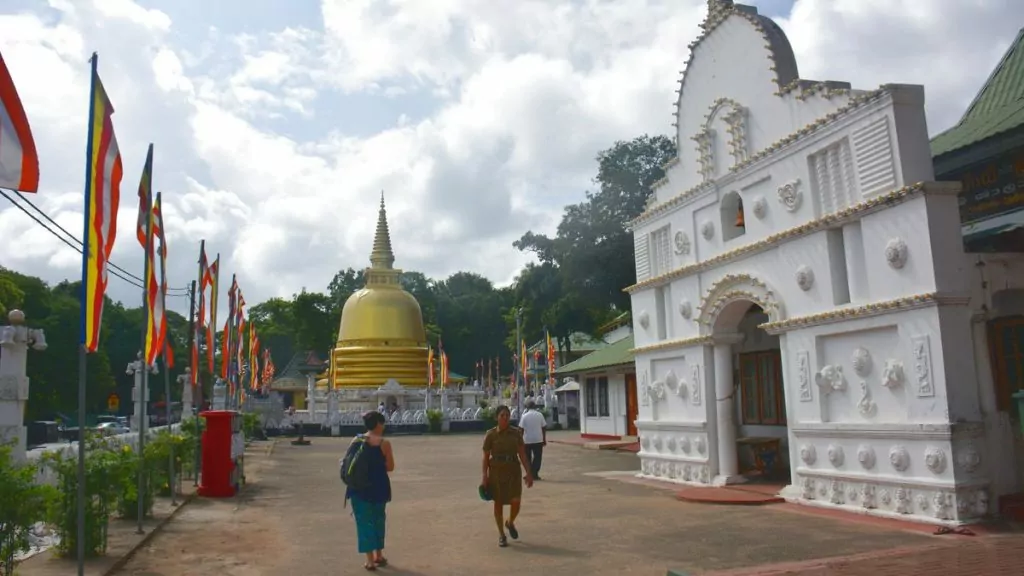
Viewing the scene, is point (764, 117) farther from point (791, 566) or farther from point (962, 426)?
point (791, 566)

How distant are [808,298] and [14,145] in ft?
33.8

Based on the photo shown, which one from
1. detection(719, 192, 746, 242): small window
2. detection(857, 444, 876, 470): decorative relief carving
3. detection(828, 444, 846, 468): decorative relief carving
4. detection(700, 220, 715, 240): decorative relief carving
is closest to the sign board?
detection(857, 444, 876, 470): decorative relief carving

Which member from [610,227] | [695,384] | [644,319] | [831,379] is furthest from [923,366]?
[610,227]

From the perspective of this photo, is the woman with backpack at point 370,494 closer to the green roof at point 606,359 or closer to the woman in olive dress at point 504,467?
the woman in olive dress at point 504,467

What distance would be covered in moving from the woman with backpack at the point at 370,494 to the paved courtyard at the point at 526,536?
0.29m

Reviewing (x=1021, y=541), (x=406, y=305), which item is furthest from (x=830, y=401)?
(x=406, y=305)

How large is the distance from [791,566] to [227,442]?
33.0ft

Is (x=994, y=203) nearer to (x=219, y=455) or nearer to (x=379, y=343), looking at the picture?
(x=219, y=455)

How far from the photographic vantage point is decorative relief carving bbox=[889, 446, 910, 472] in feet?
32.0

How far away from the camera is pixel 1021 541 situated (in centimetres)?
817

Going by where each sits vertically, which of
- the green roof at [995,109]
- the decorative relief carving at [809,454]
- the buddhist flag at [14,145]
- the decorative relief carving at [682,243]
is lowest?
the decorative relief carving at [809,454]

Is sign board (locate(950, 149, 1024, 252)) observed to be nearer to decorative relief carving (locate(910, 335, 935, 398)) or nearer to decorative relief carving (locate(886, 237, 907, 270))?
decorative relief carving (locate(886, 237, 907, 270))

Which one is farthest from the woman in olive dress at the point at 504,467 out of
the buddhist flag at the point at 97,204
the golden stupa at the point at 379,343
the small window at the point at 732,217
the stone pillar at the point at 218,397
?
the golden stupa at the point at 379,343

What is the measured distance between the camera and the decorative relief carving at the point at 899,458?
32.0 feet
